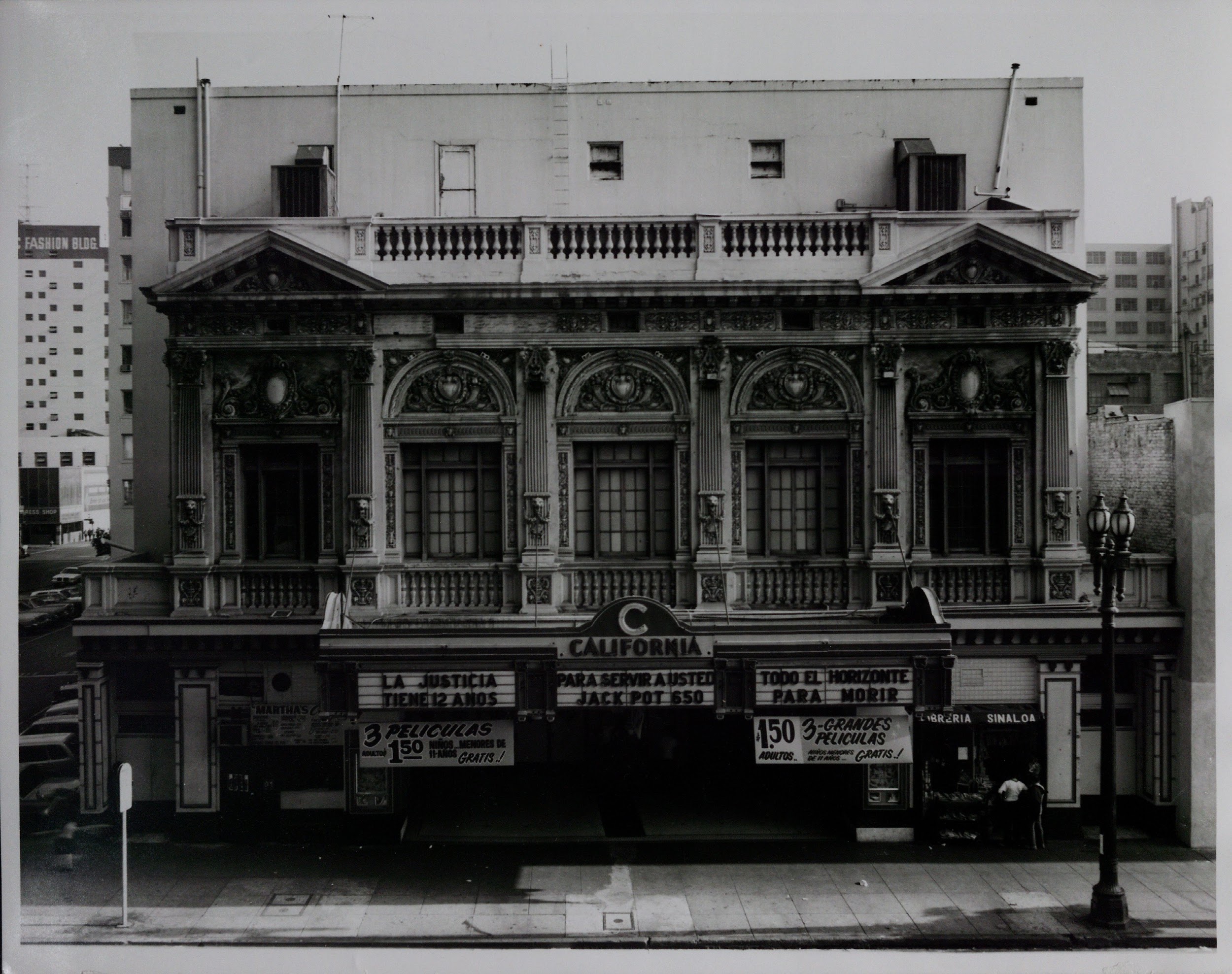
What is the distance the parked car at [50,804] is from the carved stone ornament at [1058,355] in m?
12.3

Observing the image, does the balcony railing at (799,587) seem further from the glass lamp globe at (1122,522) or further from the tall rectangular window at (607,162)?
the tall rectangular window at (607,162)

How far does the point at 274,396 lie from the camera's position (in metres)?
10.4

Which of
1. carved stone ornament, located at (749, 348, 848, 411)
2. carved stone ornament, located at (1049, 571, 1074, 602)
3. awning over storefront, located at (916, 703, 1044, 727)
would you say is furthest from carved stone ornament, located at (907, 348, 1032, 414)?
awning over storefront, located at (916, 703, 1044, 727)

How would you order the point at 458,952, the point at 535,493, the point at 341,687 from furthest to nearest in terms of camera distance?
the point at 535,493 < the point at 341,687 < the point at 458,952

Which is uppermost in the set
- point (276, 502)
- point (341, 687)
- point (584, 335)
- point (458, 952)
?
point (584, 335)

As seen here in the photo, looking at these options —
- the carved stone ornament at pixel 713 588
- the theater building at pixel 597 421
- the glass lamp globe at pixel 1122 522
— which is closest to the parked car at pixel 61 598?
the theater building at pixel 597 421

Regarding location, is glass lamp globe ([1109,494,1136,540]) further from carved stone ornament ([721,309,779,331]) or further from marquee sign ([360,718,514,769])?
marquee sign ([360,718,514,769])

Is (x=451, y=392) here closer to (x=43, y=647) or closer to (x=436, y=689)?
(x=436, y=689)

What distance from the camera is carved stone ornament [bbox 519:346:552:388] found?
10.3m

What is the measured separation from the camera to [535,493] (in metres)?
10.3

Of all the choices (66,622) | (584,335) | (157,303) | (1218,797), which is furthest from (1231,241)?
(66,622)

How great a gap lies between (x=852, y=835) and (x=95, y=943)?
8.41 m

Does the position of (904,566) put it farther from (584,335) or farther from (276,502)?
(276,502)

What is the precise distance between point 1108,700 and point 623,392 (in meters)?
6.23
